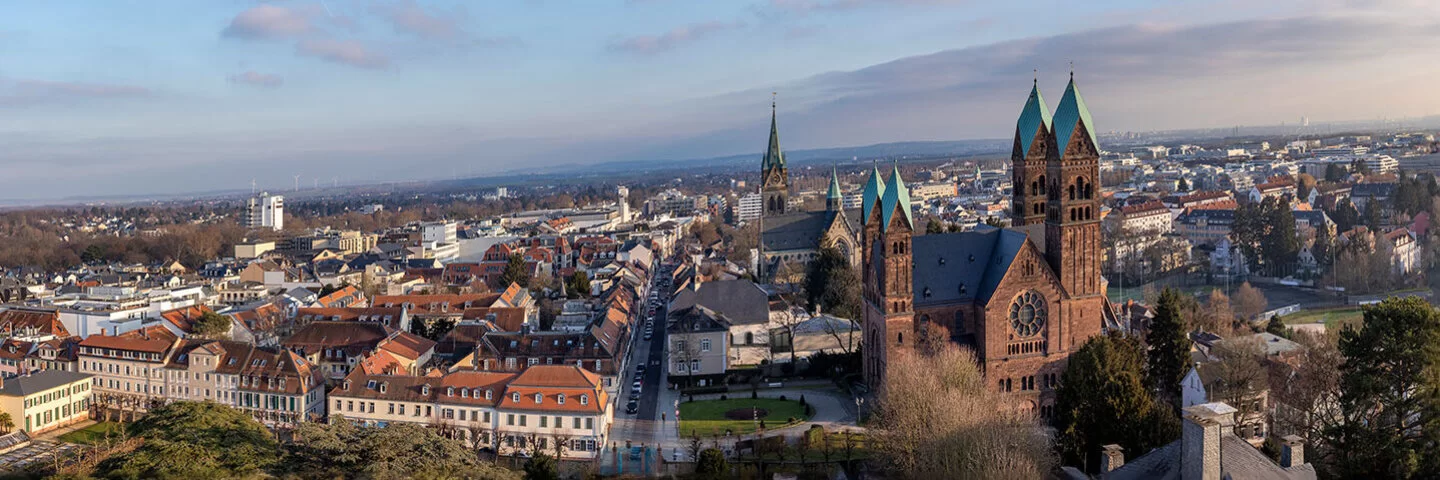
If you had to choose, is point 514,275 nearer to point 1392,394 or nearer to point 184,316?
point 184,316

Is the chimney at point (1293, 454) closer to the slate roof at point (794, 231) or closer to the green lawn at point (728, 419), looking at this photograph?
the green lawn at point (728, 419)

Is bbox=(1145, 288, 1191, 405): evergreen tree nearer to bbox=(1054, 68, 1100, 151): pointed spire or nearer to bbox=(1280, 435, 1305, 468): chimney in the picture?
bbox=(1054, 68, 1100, 151): pointed spire

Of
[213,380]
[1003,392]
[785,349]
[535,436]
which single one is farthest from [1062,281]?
[213,380]

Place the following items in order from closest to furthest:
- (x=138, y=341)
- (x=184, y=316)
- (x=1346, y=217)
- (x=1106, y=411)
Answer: (x=1106, y=411) < (x=138, y=341) < (x=184, y=316) < (x=1346, y=217)

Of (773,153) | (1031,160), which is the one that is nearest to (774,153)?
(773,153)

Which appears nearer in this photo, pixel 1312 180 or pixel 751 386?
pixel 751 386

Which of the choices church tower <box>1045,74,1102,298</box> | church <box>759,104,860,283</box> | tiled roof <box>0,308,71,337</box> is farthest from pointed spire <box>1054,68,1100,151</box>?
tiled roof <box>0,308,71,337</box>

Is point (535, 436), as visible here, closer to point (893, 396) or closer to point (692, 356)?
point (692, 356)
